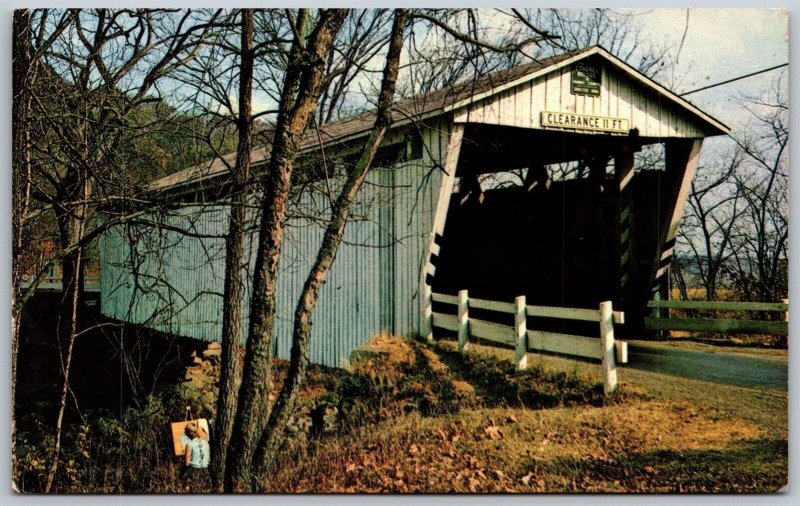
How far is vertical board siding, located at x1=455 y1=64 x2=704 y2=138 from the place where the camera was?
18.9 ft

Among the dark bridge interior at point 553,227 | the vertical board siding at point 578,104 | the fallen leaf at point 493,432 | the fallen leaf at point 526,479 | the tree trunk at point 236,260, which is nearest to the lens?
the fallen leaf at point 526,479

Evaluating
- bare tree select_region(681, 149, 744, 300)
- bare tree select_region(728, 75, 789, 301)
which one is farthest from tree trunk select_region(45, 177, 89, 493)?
bare tree select_region(728, 75, 789, 301)

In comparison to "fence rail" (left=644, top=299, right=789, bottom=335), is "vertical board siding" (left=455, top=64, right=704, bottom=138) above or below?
above

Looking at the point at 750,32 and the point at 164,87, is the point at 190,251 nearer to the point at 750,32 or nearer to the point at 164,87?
the point at 164,87

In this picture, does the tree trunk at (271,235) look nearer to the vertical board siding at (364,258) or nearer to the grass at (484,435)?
the grass at (484,435)

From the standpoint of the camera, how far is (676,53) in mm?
5066

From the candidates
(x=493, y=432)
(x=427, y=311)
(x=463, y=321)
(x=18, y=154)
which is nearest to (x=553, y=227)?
(x=463, y=321)

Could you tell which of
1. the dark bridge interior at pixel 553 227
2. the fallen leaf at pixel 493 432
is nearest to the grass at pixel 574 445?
the fallen leaf at pixel 493 432

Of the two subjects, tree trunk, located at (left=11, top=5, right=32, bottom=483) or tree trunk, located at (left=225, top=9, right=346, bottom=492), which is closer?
tree trunk, located at (left=225, top=9, right=346, bottom=492)

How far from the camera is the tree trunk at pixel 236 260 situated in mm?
5246

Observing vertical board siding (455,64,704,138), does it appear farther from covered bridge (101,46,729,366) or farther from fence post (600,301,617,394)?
fence post (600,301,617,394)

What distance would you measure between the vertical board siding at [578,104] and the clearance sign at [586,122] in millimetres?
41

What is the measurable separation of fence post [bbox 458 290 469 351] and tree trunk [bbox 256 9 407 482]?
1559mm

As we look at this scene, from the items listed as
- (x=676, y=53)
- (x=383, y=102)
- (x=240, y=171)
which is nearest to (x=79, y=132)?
(x=240, y=171)
